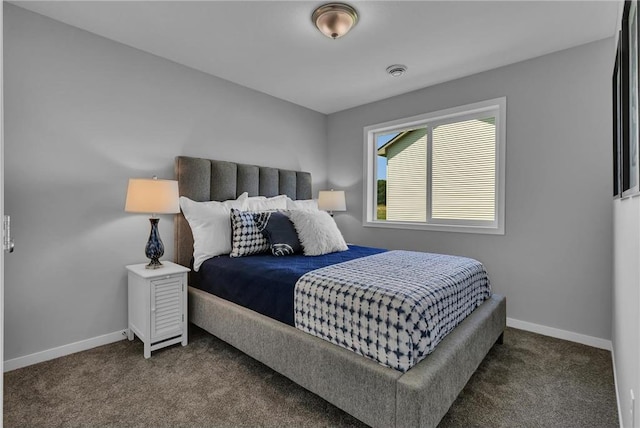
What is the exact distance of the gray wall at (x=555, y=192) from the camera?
257cm

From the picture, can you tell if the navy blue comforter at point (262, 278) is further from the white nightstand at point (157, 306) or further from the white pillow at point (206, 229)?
the white nightstand at point (157, 306)

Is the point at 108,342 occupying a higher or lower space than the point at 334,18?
lower

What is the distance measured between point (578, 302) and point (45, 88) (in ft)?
14.5

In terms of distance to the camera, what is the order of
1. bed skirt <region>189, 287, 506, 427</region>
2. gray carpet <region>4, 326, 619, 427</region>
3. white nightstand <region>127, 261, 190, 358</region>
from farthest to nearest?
white nightstand <region>127, 261, 190, 358</region>, gray carpet <region>4, 326, 619, 427</region>, bed skirt <region>189, 287, 506, 427</region>

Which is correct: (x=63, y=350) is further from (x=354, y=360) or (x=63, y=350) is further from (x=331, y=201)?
(x=331, y=201)

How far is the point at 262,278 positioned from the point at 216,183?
138cm

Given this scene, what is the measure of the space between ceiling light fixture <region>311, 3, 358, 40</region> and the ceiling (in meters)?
0.06

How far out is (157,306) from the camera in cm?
241

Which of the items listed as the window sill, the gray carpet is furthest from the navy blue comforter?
the window sill

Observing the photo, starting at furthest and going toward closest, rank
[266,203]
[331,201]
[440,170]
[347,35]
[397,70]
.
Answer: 1. [331,201]
2. [440,170]
3. [266,203]
4. [397,70]
5. [347,35]

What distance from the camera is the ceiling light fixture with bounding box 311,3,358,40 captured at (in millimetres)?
2178

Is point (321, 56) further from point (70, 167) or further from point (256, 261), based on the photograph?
point (70, 167)

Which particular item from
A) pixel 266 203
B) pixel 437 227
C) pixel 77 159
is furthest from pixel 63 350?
pixel 437 227

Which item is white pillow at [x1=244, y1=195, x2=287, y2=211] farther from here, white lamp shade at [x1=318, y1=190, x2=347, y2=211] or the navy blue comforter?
the navy blue comforter
